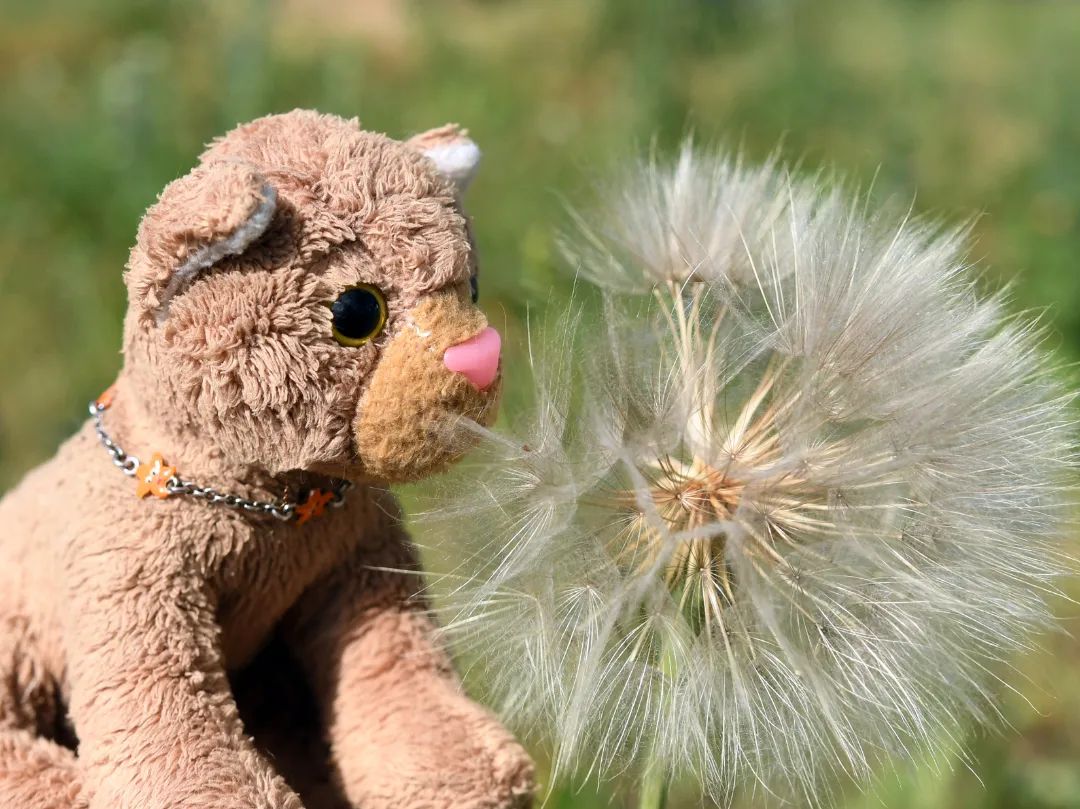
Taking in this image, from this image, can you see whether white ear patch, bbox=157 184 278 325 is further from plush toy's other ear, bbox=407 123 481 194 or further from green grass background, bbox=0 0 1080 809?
green grass background, bbox=0 0 1080 809

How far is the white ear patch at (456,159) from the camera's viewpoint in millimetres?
629

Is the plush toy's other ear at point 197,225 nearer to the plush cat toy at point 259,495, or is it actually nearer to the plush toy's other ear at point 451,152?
the plush cat toy at point 259,495

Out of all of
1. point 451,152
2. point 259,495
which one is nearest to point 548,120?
point 451,152

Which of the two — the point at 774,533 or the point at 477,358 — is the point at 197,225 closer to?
the point at 477,358

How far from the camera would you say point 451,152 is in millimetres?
636

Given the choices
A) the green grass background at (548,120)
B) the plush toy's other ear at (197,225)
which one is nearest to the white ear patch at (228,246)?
the plush toy's other ear at (197,225)

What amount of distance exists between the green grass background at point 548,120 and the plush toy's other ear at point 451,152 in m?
0.13

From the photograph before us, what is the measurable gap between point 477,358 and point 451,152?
152mm

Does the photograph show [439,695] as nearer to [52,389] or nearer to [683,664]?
[683,664]

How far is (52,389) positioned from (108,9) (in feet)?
6.72

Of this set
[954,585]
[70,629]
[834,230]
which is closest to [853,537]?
[954,585]

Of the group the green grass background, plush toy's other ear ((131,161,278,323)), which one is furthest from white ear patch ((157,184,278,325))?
the green grass background

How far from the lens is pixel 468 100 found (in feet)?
8.22

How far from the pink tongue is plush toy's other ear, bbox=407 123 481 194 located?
4.4 inches
